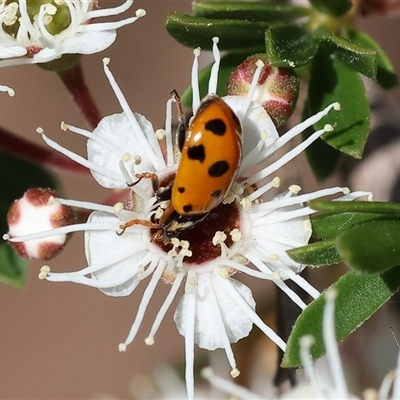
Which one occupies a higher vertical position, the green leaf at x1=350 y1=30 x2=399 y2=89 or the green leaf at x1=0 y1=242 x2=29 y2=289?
the green leaf at x1=350 y1=30 x2=399 y2=89

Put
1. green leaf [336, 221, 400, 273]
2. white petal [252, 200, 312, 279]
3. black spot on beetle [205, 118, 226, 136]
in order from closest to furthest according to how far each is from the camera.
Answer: green leaf [336, 221, 400, 273] → black spot on beetle [205, 118, 226, 136] → white petal [252, 200, 312, 279]

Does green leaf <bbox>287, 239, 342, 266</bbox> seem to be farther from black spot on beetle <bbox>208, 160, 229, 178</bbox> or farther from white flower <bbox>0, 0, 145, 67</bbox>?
white flower <bbox>0, 0, 145, 67</bbox>

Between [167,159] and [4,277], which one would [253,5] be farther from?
[4,277]

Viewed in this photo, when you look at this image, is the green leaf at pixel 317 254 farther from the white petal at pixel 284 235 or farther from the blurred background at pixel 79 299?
the blurred background at pixel 79 299

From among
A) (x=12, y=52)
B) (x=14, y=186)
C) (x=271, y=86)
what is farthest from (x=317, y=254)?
(x=14, y=186)

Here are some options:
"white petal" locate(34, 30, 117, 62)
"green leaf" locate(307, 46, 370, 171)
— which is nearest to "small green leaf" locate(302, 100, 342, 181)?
"green leaf" locate(307, 46, 370, 171)

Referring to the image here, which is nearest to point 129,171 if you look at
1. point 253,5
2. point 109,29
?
point 109,29

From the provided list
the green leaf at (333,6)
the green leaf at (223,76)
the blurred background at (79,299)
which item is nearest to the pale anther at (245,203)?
the green leaf at (223,76)
